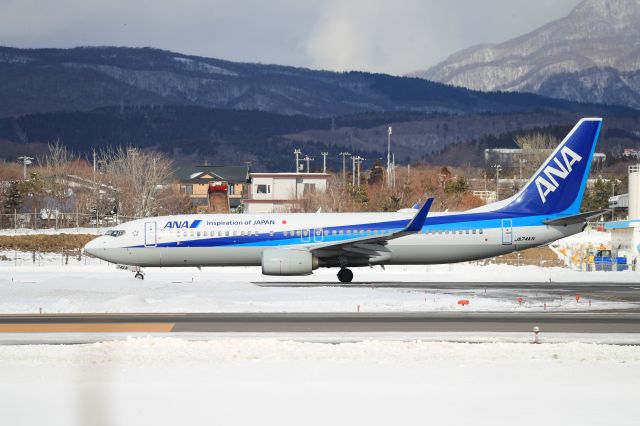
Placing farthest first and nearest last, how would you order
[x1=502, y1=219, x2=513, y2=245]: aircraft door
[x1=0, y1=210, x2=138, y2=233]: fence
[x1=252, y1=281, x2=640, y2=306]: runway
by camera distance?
[x1=0, y1=210, x2=138, y2=233]: fence → [x1=502, y1=219, x2=513, y2=245]: aircraft door → [x1=252, y1=281, x2=640, y2=306]: runway

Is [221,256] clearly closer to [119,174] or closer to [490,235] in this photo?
[490,235]

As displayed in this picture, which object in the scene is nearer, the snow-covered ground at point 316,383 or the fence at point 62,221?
the snow-covered ground at point 316,383

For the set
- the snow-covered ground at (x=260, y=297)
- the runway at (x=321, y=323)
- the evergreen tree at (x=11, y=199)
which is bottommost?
the runway at (x=321, y=323)

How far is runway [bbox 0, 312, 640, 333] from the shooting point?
27.2m

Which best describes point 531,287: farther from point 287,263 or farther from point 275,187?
point 275,187

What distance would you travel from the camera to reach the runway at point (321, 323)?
2717 cm

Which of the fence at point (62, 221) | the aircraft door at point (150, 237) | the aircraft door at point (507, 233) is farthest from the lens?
the fence at point (62, 221)

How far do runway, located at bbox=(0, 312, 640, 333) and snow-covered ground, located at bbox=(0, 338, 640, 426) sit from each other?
3529 millimetres

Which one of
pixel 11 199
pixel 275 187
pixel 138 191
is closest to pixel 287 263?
pixel 138 191

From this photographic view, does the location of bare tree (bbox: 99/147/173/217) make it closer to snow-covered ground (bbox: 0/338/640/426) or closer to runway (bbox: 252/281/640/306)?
runway (bbox: 252/281/640/306)

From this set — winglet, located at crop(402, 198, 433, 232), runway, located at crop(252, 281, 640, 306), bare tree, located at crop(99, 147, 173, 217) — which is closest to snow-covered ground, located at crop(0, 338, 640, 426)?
runway, located at crop(252, 281, 640, 306)

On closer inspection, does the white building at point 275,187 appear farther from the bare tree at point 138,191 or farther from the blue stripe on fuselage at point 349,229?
the blue stripe on fuselage at point 349,229

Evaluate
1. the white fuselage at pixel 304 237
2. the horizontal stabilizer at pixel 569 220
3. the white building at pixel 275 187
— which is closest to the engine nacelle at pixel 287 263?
the white fuselage at pixel 304 237

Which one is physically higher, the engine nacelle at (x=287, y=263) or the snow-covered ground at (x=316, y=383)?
the engine nacelle at (x=287, y=263)
